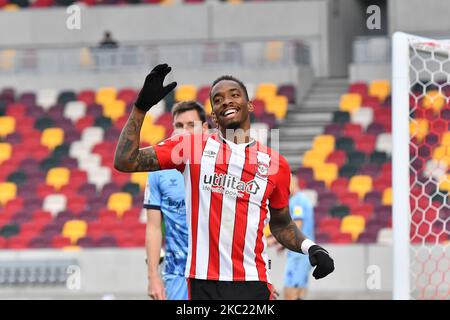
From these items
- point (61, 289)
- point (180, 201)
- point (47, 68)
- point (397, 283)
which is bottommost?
point (61, 289)

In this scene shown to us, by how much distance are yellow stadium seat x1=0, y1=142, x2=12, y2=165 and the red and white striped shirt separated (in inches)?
574

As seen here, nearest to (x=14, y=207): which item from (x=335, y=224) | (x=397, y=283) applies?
(x=335, y=224)

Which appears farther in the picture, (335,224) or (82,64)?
(82,64)

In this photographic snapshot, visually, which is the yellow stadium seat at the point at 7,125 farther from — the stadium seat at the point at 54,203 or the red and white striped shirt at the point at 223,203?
the red and white striped shirt at the point at 223,203

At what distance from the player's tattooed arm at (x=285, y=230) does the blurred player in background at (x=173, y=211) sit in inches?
55.3

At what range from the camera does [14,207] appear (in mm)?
18406

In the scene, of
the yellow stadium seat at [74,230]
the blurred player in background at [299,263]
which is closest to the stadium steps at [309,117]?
the yellow stadium seat at [74,230]

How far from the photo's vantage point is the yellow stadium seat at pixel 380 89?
19.4 meters

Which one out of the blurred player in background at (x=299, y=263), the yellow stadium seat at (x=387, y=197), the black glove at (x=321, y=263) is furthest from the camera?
the yellow stadium seat at (x=387, y=197)

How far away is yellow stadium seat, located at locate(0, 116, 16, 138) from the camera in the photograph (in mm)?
20109

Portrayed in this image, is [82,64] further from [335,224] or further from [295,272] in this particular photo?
[295,272]

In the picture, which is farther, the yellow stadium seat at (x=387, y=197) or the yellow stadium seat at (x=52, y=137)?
the yellow stadium seat at (x=52, y=137)
